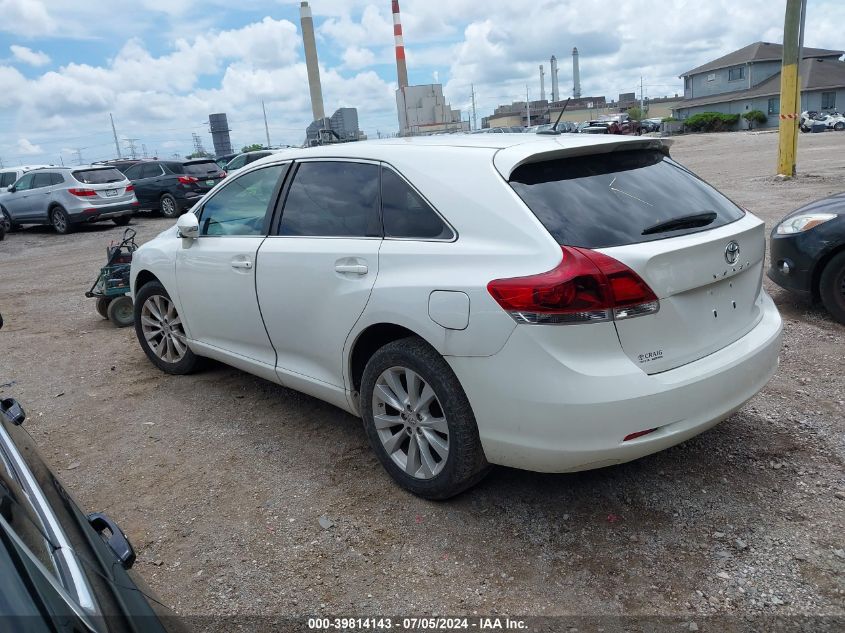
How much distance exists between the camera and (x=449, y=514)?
10.6 ft

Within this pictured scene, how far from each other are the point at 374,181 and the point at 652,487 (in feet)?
6.72

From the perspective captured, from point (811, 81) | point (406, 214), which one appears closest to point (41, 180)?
point (406, 214)

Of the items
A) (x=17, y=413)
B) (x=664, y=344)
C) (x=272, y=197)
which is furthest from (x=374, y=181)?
(x=17, y=413)

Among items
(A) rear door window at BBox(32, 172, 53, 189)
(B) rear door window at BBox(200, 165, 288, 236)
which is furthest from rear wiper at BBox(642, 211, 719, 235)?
(A) rear door window at BBox(32, 172, 53, 189)

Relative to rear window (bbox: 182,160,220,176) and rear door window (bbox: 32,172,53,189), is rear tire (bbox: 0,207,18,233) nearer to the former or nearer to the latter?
rear door window (bbox: 32,172,53,189)

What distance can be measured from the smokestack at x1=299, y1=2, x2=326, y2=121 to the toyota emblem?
7595cm

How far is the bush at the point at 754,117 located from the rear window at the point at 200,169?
169 ft

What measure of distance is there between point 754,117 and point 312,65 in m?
45.0

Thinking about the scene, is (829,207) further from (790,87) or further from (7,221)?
(7,221)

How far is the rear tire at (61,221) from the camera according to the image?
1775cm

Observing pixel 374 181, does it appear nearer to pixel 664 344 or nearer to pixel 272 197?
pixel 272 197

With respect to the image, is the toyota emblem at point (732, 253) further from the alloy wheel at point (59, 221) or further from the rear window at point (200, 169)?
the rear window at point (200, 169)

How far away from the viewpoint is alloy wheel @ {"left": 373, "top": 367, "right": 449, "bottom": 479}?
10.4ft

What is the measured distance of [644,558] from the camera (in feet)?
9.35
